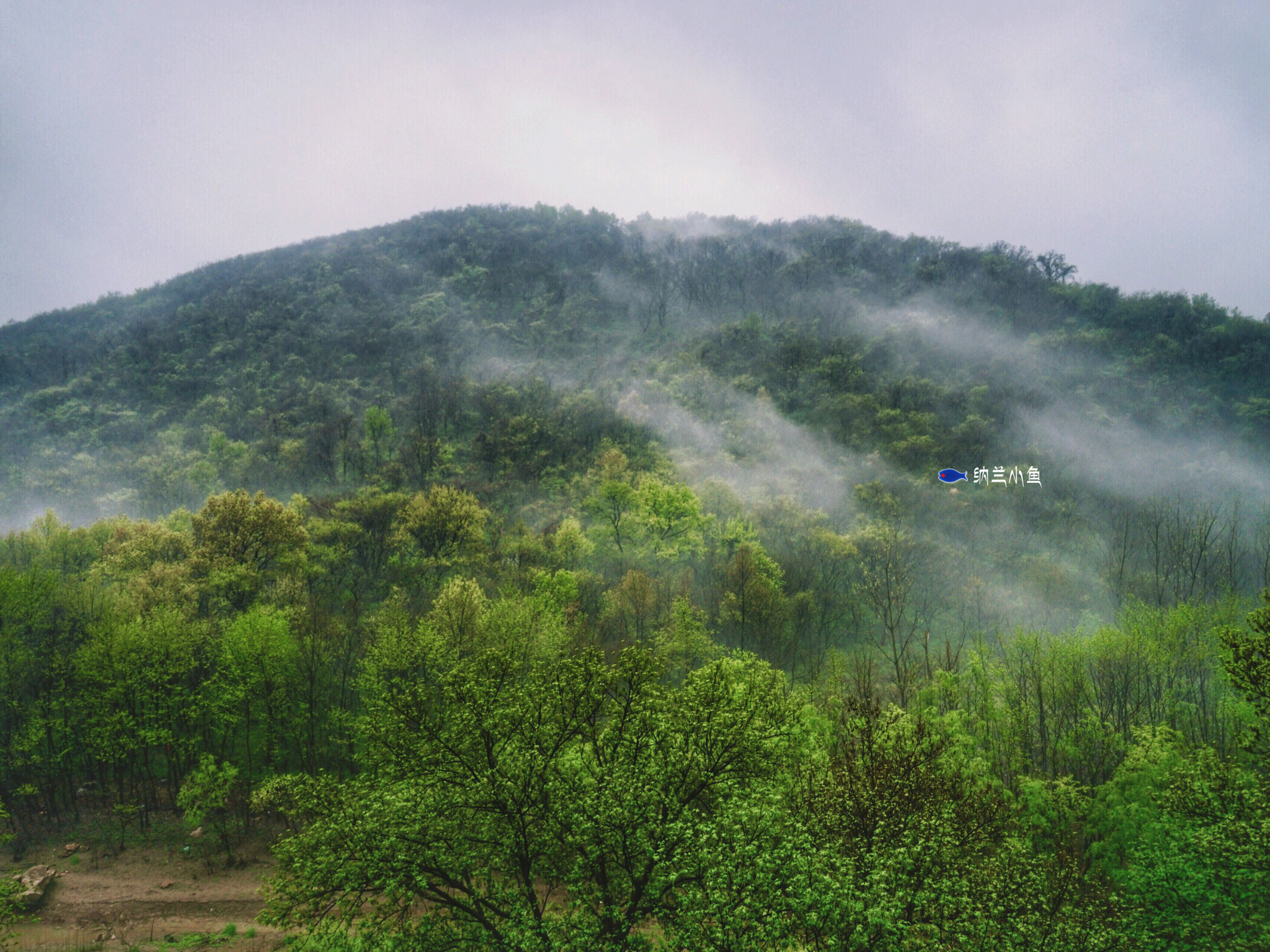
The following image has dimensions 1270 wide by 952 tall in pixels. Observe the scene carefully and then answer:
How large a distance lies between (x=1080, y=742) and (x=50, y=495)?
393 feet

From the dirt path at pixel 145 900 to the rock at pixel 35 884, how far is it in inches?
15.7

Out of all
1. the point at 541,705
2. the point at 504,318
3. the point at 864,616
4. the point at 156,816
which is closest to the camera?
the point at 541,705

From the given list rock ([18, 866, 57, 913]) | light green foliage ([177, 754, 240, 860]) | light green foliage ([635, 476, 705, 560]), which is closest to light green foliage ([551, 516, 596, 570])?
light green foliage ([635, 476, 705, 560])

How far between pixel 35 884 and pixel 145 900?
5090 mm

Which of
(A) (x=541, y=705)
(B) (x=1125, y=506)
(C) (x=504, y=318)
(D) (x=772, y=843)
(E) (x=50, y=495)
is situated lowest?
(B) (x=1125, y=506)

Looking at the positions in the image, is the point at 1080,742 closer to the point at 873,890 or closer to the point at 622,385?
the point at 873,890

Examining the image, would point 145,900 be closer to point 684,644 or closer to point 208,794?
point 208,794

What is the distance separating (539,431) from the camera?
95500 mm

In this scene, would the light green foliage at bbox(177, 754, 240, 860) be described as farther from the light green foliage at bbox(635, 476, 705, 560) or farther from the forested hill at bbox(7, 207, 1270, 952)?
the light green foliage at bbox(635, 476, 705, 560)

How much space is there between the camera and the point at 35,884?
28.5 metres

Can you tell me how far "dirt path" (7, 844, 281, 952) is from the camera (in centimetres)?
2656

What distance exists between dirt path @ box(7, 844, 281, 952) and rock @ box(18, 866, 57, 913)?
400 mm

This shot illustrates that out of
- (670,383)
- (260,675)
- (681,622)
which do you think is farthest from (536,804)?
(670,383)

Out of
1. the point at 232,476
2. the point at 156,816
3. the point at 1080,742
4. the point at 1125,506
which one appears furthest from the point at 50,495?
the point at 1125,506
